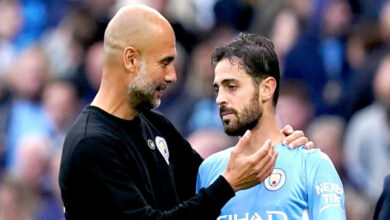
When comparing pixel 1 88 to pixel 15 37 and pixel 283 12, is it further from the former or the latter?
pixel 283 12

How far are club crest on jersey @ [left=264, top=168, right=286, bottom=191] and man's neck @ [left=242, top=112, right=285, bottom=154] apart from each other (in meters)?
0.18

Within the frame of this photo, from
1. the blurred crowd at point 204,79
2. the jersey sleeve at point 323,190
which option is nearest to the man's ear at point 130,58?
the jersey sleeve at point 323,190

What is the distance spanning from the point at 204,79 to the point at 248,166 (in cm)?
462

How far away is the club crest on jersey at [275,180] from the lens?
259 inches

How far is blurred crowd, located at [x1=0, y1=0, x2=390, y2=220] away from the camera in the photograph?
10.1 meters

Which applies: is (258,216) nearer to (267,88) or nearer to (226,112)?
(226,112)

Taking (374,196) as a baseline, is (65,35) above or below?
above

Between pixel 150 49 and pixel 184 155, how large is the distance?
0.76m

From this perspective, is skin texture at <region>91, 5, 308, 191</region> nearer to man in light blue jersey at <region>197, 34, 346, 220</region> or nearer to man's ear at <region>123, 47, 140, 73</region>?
man's ear at <region>123, 47, 140, 73</region>

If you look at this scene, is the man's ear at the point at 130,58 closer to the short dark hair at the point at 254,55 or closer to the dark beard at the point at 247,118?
the short dark hair at the point at 254,55

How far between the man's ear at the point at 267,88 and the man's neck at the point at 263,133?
0.29 ft

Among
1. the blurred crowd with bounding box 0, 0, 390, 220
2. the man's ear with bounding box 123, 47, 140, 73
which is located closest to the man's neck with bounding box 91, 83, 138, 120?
the man's ear with bounding box 123, 47, 140, 73

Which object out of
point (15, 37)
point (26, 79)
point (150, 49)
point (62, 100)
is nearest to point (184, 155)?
point (150, 49)

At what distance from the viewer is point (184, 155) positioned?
23.7 feet
